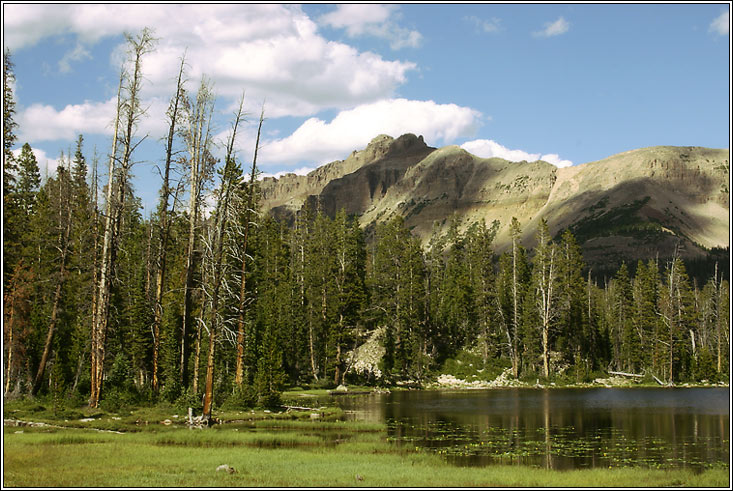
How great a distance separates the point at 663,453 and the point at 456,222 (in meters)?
73.8

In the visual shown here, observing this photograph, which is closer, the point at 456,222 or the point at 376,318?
the point at 376,318

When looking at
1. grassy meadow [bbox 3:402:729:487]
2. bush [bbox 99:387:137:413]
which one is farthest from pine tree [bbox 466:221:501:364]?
bush [bbox 99:387:137:413]

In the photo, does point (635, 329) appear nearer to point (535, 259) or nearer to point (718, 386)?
point (718, 386)

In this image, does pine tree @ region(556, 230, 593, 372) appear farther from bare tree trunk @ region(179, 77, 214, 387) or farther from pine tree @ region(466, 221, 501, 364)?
bare tree trunk @ region(179, 77, 214, 387)

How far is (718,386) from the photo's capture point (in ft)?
208

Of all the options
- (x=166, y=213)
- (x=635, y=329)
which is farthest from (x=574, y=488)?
(x=635, y=329)

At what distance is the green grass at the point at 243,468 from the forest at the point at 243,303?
226 inches

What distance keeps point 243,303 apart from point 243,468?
809 inches

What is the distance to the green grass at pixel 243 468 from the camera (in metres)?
14.8

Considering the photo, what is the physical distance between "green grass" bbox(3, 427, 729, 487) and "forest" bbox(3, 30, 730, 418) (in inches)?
226

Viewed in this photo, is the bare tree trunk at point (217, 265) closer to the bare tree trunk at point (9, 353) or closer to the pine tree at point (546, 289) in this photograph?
the bare tree trunk at point (9, 353)

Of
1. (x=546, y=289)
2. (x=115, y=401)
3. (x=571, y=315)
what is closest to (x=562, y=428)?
(x=115, y=401)

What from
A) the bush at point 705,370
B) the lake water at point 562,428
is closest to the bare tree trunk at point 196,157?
the lake water at point 562,428

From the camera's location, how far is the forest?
29.0m
